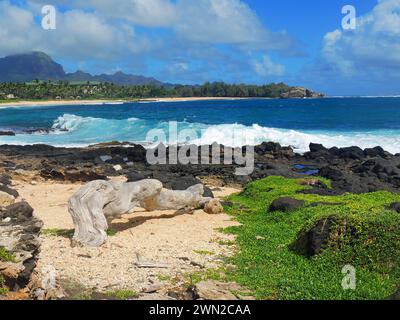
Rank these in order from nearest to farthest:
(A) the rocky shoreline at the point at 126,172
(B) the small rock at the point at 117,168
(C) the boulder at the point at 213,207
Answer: (A) the rocky shoreline at the point at 126,172 → (C) the boulder at the point at 213,207 → (B) the small rock at the point at 117,168

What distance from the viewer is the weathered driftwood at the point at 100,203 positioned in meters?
11.7

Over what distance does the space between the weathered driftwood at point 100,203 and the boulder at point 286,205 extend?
3.34m

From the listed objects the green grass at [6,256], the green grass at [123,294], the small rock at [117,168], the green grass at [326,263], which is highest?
the green grass at [6,256]

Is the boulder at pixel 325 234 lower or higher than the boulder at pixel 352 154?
higher

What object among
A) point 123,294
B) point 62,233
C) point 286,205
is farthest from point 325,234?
point 62,233

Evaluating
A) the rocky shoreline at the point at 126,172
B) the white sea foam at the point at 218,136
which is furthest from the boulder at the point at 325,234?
the white sea foam at the point at 218,136

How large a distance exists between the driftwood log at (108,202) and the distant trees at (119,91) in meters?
129

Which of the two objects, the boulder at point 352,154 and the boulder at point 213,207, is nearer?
the boulder at point 213,207

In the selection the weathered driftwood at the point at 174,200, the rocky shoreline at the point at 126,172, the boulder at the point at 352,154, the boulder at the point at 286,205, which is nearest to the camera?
the rocky shoreline at the point at 126,172

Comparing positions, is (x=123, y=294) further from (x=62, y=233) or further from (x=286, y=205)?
(x=286, y=205)

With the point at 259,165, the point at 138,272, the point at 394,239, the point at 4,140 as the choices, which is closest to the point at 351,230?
the point at 394,239

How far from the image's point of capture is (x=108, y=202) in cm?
1286

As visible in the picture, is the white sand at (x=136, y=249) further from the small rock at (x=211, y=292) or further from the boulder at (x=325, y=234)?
the boulder at (x=325, y=234)

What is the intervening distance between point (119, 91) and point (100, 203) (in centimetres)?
15693
